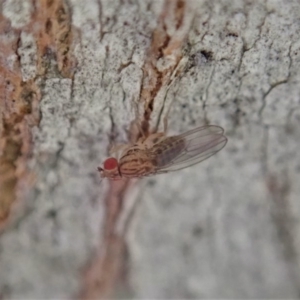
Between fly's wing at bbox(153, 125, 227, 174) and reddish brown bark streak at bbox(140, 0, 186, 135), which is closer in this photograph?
reddish brown bark streak at bbox(140, 0, 186, 135)

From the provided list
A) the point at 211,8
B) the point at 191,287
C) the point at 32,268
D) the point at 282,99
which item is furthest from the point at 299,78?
the point at 32,268

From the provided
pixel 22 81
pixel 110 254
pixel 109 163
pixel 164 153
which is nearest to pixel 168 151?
pixel 164 153

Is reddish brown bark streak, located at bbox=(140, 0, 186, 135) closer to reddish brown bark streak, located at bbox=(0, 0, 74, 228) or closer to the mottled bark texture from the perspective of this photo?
the mottled bark texture

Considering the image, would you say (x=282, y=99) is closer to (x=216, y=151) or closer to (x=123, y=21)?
(x=216, y=151)

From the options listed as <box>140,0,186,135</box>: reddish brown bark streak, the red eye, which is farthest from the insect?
<box>140,0,186,135</box>: reddish brown bark streak

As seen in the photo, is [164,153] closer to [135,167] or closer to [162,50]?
[135,167]

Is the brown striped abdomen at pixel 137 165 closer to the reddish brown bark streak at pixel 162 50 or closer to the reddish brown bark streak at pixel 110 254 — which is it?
the reddish brown bark streak at pixel 110 254

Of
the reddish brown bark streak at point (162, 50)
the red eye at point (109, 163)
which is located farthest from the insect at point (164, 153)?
the reddish brown bark streak at point (162, 50)
